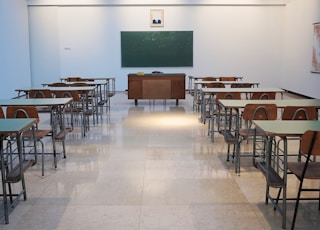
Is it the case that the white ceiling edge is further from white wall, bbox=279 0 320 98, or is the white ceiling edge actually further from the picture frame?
white wall, bbox=279 0 320 98

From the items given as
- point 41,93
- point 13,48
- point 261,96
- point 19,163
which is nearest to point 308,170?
point 19,163

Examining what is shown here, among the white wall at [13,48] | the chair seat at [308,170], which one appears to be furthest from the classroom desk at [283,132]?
the white wall at [13,48]

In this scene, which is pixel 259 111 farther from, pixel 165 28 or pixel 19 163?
pixel 165 28

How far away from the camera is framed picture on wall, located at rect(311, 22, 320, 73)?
10.4 meters

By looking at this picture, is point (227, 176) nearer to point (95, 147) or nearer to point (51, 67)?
point (95, 147)

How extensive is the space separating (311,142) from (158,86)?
7808 mm

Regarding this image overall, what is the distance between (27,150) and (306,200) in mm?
4119

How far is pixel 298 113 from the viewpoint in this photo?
14.1 feet

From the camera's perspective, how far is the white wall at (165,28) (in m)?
13.2

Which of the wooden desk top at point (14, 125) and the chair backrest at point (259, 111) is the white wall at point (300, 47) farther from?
the wooden desk top at point (14, 125)

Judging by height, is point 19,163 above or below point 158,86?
below

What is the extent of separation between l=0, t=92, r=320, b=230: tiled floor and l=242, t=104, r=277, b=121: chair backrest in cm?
68

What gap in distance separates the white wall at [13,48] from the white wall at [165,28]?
659mm

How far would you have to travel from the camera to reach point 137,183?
425 centimetres
